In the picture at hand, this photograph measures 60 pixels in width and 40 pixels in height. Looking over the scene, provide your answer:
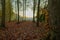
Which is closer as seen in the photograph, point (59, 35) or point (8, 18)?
point (59, 35)

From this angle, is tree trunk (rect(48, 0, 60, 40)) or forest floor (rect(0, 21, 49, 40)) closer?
tree trunk (rect(48, 0, 60, 40))

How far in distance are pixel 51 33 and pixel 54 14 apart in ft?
1.93

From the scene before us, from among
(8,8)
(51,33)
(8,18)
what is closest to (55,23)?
(51,33)

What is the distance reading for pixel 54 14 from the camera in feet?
14.1

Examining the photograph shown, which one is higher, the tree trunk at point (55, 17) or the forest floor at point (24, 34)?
the tree trunk at point (55, 17)

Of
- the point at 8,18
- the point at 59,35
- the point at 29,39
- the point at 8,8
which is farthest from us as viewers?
the point at 8,18

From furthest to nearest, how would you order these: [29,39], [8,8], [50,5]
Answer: [8,8] < [29,39] < [50,5]

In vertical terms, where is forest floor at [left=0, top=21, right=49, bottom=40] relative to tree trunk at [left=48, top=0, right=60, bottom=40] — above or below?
below

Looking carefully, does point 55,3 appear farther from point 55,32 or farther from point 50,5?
point 55,32

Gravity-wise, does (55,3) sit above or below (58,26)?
above

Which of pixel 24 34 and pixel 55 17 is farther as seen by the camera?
pixel 24 34

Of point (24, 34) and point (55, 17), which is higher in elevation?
point (55, 17)

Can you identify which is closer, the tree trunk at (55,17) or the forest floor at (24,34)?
the tree trunk at (55,17)

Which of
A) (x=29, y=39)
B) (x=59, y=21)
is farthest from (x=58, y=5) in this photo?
(x=29, y=39)
